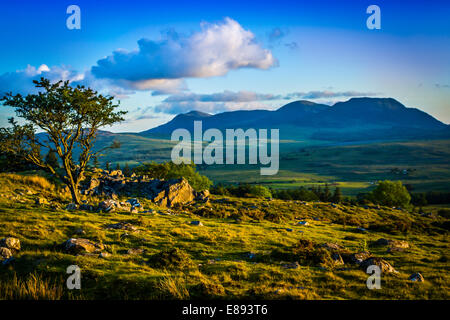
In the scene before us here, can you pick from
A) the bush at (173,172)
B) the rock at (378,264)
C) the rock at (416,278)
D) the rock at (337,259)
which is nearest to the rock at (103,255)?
the rock at (337,259)

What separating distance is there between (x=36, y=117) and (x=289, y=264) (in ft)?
89.6

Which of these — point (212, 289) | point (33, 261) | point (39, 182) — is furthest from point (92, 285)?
point (39, 182)

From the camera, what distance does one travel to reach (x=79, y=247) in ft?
51.2

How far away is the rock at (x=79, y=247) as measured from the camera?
15406mm

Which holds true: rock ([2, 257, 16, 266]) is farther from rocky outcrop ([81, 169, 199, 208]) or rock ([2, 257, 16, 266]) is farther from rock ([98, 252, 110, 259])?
rocky outcrop ([81, 169, 199, 208])

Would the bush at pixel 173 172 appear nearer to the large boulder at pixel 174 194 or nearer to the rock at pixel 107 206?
the large boulder at pixel 174 194

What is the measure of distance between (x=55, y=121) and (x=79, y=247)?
17847 mm

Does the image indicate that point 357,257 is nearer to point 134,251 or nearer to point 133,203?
point 134,251

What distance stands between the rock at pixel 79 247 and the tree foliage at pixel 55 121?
13921 mm

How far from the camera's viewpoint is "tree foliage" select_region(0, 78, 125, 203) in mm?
27188

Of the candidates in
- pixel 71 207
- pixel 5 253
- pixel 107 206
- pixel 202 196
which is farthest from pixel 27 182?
pixel 5 253

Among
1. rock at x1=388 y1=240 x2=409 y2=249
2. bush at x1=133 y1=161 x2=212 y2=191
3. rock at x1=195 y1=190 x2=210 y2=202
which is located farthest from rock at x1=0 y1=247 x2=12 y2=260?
bush at x1=133 y1=161 x2=212 y2=191

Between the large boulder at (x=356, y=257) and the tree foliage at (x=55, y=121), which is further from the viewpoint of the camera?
the tree foliage at (x=55, y=121)
